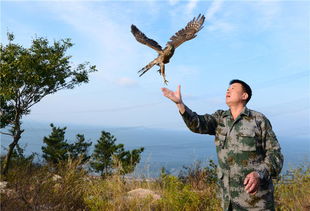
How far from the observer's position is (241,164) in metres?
3.08

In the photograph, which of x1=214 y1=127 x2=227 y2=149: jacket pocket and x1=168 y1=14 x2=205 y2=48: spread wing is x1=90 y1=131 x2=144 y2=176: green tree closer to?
x1=168 y1=14 x2=205 y2=48: spread wing

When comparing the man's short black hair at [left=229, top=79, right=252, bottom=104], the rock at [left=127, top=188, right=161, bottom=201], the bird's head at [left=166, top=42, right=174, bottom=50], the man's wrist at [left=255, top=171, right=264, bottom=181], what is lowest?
the rock at [left=127, top=188, right=161, bottom=201]

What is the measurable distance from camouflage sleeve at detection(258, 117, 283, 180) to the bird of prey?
105cm

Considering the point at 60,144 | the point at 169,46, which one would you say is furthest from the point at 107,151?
the point at 169,46

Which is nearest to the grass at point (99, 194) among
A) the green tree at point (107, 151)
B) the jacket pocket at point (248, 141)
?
the jacket pocket at point (248, 141)

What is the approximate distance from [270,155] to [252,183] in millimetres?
391

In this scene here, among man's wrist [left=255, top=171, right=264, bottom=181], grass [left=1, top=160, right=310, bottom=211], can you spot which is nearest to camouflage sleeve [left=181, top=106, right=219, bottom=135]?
man's wrist [left=255, top=171, right=264, bottom=181]

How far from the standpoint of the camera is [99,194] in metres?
6.21

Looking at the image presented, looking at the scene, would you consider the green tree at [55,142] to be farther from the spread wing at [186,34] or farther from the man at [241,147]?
the man at [241,147]

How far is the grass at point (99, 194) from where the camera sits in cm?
493

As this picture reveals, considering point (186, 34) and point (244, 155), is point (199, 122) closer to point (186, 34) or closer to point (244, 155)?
point (244, 155)

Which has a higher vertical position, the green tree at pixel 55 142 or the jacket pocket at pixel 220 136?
the green tree at pixel 55 142

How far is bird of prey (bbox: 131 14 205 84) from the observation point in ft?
11.0

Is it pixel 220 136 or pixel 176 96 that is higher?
pixel 176 96
